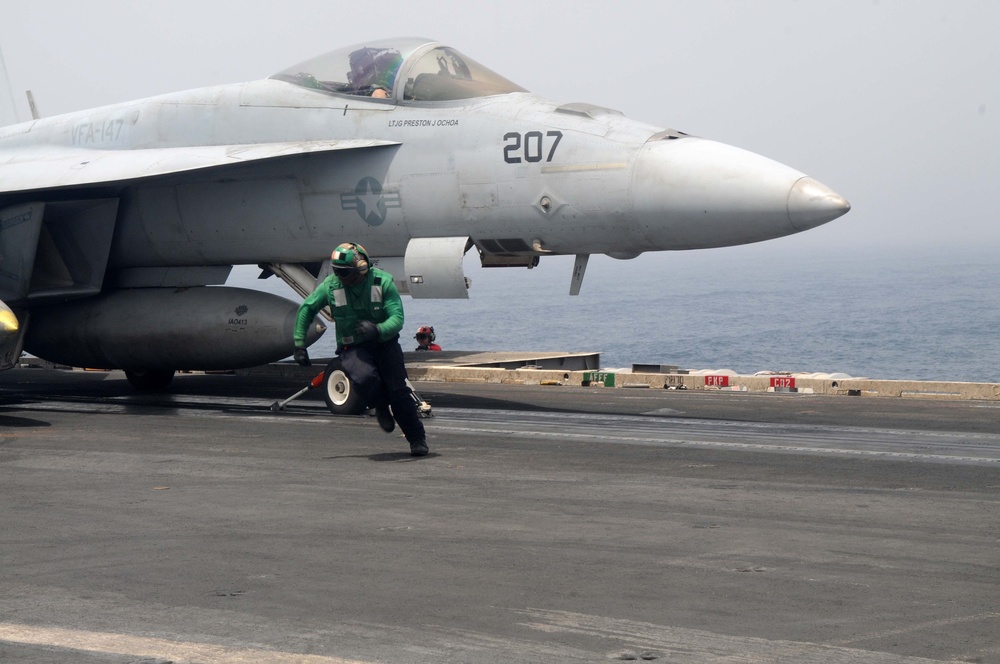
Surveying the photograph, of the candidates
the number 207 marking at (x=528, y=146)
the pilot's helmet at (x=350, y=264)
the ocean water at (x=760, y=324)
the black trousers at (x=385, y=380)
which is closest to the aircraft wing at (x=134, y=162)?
the number 207 marking at (x=528, y=146)

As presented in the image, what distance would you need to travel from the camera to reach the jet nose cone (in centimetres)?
1159

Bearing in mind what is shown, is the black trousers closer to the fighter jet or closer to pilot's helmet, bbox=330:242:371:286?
pilot's helmet, bbox=330:242:371:286

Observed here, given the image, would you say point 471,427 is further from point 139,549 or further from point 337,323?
point 139,549

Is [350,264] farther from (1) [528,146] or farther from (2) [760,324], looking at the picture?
(2) [760,324]

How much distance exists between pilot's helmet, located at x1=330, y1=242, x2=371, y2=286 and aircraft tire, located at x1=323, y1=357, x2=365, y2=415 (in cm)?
228

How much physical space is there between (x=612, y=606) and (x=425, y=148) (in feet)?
31.1

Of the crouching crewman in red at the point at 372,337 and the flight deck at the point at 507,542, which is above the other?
the crouching crewman in red at the point at 372,337

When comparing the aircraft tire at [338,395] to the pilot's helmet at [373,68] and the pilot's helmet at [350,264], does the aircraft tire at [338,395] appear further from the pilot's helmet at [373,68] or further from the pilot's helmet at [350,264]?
the pilot's helmet at [373,68]

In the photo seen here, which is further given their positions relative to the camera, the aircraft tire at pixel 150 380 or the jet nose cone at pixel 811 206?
the aircraft tire at pixel 150 380

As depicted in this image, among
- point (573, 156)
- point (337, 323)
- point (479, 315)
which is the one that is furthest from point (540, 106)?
point (479, 315)

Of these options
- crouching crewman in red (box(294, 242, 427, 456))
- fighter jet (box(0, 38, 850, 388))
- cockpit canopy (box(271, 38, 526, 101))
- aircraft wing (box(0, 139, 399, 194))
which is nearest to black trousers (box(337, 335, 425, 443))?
crouching crewman in red (box(294, 242, 427, 456))

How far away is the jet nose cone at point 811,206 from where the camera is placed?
38.0 feet

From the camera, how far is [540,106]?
13.7m

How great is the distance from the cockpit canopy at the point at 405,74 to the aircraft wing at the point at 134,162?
0.73 metres
